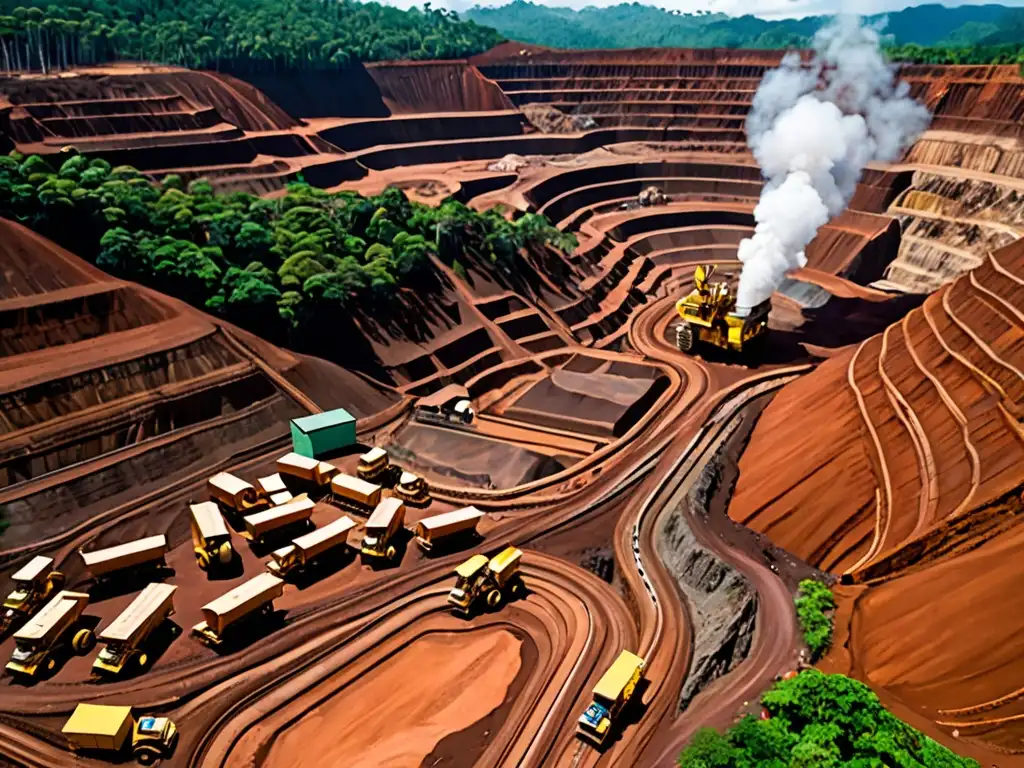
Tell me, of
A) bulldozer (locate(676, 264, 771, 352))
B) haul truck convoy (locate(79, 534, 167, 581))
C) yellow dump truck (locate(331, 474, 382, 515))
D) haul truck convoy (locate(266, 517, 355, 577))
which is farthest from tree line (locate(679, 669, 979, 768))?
bulldozer (locate(676, 264, 771, 352))

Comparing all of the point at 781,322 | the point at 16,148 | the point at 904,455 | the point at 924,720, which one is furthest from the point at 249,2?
the point at 924,720

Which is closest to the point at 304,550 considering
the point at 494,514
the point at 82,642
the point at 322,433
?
the point at 82,642

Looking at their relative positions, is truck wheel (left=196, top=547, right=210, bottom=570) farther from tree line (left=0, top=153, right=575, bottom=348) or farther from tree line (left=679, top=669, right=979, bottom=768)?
tree line (left=679, top=669, right=979, bottom=768)

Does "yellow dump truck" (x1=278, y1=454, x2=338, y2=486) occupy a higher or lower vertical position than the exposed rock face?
lower

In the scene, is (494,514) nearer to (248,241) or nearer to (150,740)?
(150,740)

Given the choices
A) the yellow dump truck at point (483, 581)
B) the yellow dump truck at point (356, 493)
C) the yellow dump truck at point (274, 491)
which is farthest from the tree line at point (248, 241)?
the yellow dump truck at point (483, 581)

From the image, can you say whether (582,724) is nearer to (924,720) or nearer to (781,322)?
(924,720)

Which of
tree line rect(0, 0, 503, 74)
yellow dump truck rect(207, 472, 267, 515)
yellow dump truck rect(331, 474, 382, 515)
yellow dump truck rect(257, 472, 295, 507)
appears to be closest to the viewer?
yellow dump truck rect(207, 472, 267, 515)
